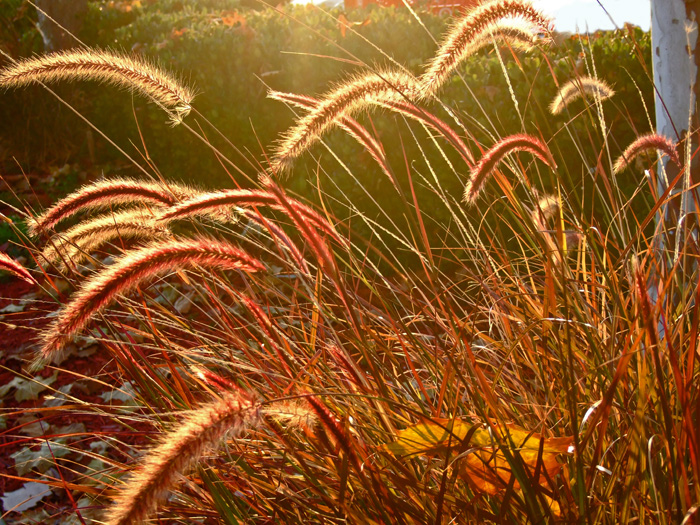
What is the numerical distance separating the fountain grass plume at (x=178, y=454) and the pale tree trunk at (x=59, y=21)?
8236 mm

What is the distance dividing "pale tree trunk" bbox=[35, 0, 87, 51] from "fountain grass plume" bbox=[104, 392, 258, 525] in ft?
27.0

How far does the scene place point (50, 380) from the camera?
→ 4.29 meters

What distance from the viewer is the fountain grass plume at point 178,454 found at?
3.55 ft

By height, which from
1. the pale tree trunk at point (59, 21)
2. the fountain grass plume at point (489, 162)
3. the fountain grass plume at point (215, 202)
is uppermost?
the pale tree trunk at point (59, 21)

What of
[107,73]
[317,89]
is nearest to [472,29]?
[107,73]

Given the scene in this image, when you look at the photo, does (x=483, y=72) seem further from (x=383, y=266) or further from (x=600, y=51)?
(x=383, y=266)

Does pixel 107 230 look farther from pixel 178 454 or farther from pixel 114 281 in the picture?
pixel 178 454

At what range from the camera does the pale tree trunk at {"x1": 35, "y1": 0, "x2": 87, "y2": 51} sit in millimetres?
8344

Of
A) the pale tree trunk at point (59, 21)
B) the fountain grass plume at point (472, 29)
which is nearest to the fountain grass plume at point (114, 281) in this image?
the fountain grass plume at point (472, 29)

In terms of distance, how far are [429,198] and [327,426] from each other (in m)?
4.06

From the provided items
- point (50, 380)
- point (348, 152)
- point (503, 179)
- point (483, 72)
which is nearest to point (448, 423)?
point (503, 179)

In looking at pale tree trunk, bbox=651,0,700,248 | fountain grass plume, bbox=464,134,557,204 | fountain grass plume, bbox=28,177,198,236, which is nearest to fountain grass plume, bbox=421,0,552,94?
fountain grass plume, bbox=464,134,557,204

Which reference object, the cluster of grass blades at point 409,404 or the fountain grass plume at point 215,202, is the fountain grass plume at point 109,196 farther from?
the fountain grass plume at point 215,202

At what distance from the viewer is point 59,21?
8375mm
